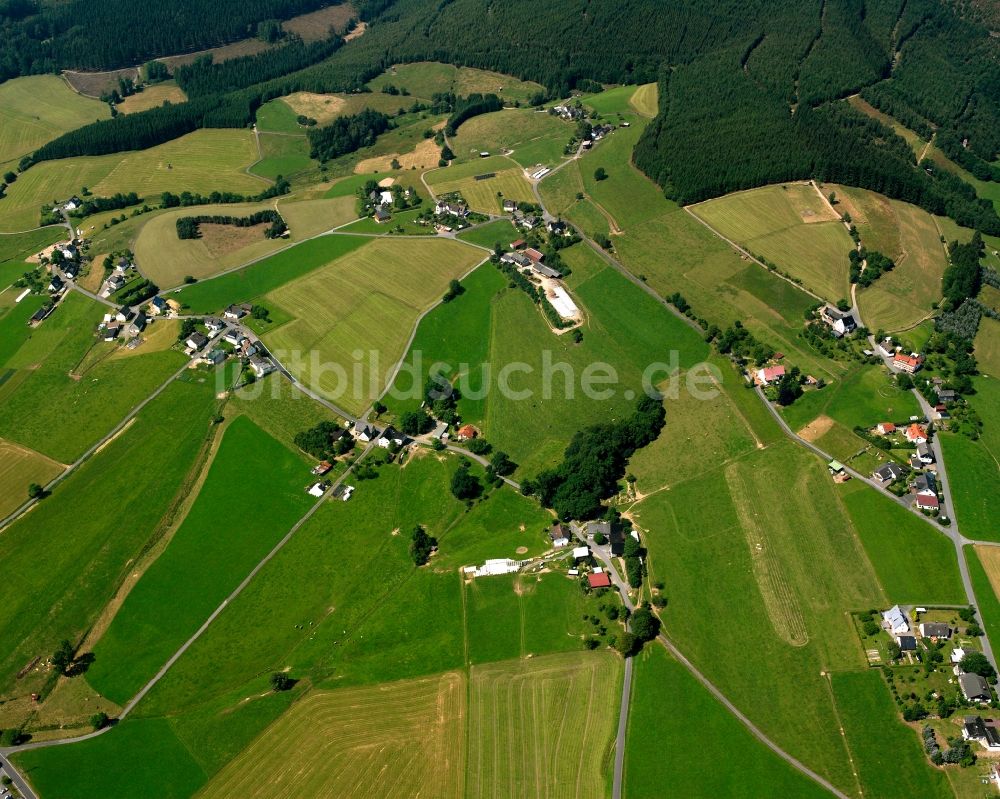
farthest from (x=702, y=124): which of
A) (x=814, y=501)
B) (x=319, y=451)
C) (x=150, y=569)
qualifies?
(x=150, y=569)

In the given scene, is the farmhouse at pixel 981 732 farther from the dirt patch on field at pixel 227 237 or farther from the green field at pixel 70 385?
the dirt patch on field at pixel 227 237

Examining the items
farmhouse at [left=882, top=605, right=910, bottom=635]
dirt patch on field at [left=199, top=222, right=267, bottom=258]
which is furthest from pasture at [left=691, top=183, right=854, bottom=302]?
dirt patch on field at [left=199, top=222, right=267, bottom=258]

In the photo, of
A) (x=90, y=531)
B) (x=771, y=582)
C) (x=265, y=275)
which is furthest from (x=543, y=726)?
(x=265, y=275)

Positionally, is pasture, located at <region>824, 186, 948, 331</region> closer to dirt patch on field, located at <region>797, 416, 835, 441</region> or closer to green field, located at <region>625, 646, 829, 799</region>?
dirt patch on field, located at <region>797, 416, 835, 441</region>

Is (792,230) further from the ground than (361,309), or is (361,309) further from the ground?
(792,230)

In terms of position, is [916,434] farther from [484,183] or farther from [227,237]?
[227,237]
